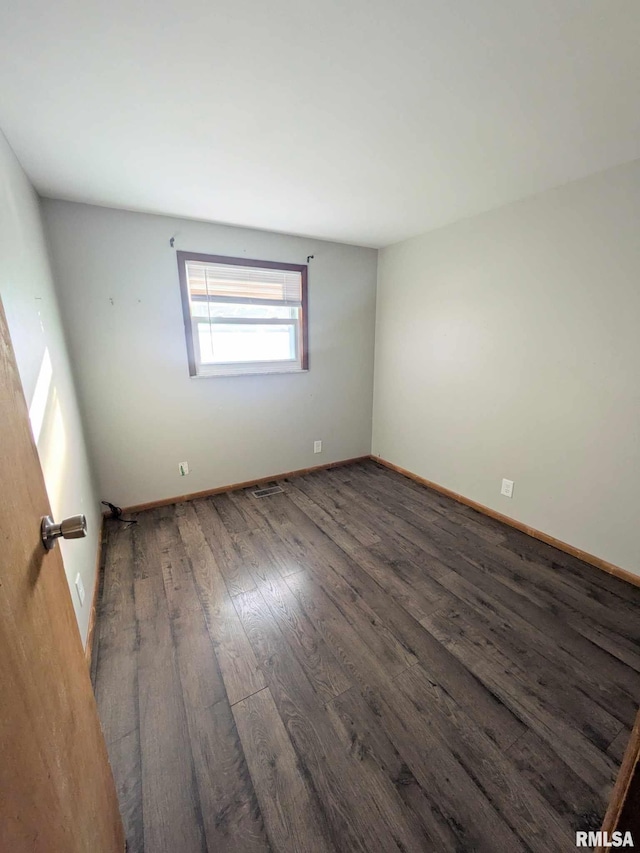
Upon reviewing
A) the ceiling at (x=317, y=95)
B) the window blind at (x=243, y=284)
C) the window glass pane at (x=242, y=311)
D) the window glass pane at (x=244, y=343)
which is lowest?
the window glass pane at (x=244, y=343)

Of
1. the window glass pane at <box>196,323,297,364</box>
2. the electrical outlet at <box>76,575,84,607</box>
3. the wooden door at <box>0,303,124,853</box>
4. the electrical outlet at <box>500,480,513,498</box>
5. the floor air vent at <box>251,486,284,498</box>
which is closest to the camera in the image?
the wooden door at <box>0,303,124,853</box>

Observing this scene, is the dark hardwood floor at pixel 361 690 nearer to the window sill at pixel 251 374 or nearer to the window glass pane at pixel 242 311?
the window sill at pixel 251 374

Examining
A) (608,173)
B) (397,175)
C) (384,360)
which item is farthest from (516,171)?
(384,360)

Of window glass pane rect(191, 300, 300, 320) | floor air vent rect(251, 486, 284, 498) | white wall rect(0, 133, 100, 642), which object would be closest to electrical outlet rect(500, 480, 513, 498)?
floor air vent rect(251, 486, 284, 498)

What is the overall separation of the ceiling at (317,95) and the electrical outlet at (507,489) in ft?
6.55

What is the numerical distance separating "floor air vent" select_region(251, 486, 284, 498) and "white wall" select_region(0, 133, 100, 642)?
1.31m

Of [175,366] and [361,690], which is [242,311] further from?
[361,690]

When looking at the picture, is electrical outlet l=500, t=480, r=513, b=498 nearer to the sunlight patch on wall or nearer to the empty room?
the empty room

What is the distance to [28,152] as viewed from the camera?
5.40 ft

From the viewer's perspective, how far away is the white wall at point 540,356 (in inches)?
75.3

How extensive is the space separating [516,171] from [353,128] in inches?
40.6

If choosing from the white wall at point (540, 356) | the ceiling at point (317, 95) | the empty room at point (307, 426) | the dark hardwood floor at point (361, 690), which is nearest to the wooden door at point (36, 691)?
the empty room at point (307, 426)

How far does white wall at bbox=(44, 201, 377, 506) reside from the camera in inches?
93.9

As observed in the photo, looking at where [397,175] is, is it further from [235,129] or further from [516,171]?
[235,129]
